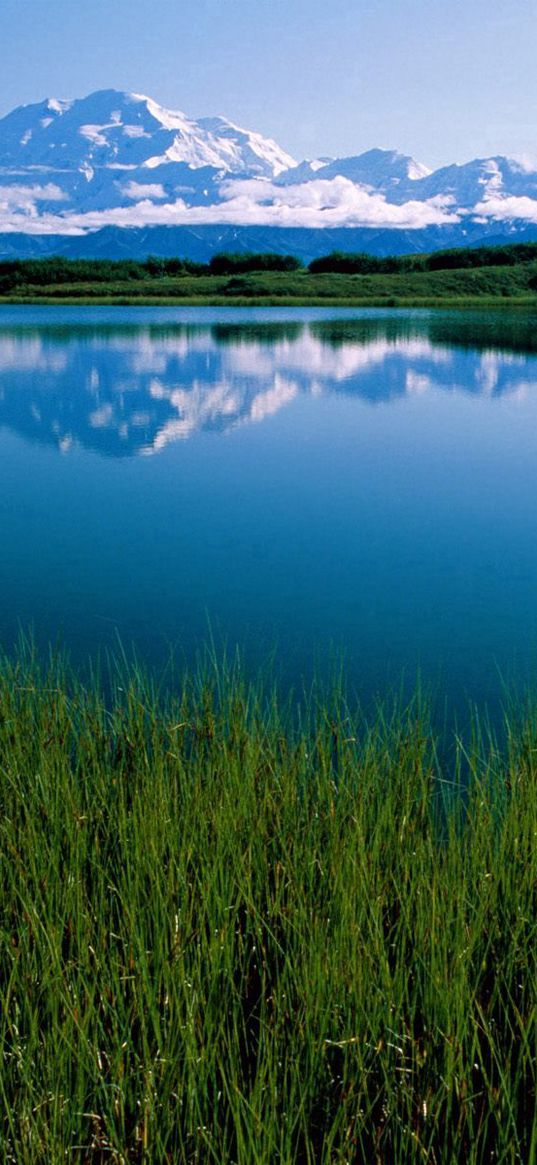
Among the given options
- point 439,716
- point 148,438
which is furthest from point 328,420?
point 439,716

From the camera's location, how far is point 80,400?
1825 cm

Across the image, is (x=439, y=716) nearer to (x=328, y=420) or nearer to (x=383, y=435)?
(x=383, y=435)

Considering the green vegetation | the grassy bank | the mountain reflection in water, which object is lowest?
the grassy bank

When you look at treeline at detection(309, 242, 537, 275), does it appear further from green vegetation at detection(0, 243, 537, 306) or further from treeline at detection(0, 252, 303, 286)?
treeline at detection(0, 252, 303, 286)

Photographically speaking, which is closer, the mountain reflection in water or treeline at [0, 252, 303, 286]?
the mountain reflection in water

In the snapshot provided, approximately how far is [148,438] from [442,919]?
12.8 m

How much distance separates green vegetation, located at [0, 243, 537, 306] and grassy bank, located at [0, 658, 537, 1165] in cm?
5936

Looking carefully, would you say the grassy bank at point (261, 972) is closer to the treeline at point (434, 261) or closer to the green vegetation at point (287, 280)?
Answer: the green vegetation at point (287, 280)

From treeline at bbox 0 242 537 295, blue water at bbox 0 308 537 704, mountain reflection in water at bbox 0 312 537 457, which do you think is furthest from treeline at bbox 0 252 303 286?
blue water at bbox 0 308 537 704

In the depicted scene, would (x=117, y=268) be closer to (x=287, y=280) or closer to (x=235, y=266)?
(x=235, y=266)

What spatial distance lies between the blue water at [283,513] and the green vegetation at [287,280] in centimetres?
4132

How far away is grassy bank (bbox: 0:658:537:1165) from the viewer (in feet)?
6.91

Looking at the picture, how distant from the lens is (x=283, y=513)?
10.4m

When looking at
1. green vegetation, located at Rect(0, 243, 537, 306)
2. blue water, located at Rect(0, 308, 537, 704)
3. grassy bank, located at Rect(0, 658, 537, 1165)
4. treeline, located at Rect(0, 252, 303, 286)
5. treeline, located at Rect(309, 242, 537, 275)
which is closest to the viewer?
grassy bank, located at Rect(0, 658, 537, 1165)
